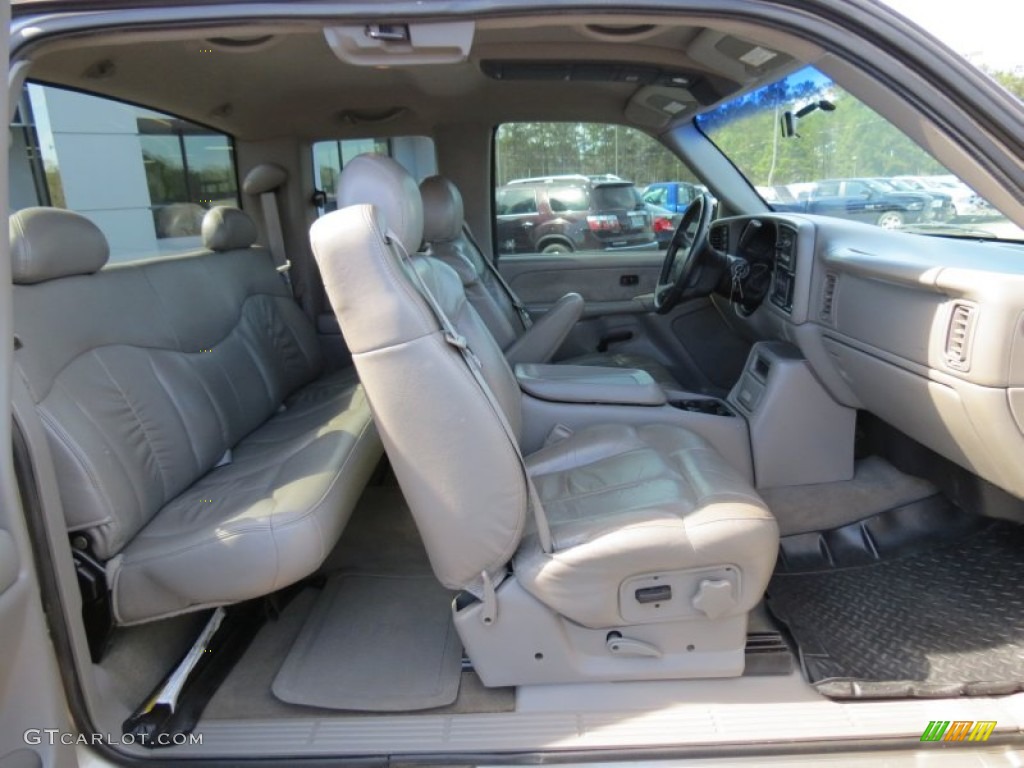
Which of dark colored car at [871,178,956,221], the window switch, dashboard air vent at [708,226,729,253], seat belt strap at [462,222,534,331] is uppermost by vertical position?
dark colored car at [871,178,956,221]

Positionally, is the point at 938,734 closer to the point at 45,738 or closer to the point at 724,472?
the point at 724,472

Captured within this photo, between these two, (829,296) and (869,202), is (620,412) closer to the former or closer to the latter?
(829,296)

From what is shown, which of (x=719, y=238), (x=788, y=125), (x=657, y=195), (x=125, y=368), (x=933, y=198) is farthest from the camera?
(x=657, y=195)

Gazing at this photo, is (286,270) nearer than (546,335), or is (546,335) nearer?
(546,335)

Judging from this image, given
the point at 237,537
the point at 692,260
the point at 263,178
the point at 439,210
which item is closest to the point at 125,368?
the point at 237,537

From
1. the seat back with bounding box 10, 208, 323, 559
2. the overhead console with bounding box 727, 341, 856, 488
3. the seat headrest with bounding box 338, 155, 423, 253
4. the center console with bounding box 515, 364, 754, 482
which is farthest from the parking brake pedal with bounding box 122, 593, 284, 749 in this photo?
the overhead console with bounding box 727, 341, 856, 488

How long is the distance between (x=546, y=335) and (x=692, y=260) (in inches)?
25.9

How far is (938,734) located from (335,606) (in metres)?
1.36

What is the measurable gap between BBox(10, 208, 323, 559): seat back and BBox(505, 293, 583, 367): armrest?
968 millimetres

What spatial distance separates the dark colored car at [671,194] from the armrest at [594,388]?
1.37 m

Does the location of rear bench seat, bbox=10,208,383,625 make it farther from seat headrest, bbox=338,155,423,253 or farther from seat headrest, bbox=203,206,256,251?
seat headrest, bbox=338,155,423,253

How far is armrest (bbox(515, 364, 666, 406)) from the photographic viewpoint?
2129 mm

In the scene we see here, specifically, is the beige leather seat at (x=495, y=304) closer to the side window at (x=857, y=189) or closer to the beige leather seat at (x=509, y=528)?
the side window at (x=857, y=189)

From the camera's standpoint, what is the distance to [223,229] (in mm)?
2639
